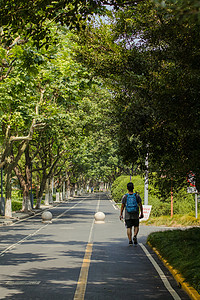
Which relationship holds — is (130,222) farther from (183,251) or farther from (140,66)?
(140,66)

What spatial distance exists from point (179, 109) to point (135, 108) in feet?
6.42

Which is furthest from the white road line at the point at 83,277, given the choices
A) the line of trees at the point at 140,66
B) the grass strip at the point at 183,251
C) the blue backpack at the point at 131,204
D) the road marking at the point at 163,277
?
the line of trees at the point at 140,66

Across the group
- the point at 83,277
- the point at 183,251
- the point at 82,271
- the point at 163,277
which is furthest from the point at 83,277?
the point at 183,251

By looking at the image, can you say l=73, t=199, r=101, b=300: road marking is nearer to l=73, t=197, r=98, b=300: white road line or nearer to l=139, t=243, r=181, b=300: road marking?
l=73, t=197, r=98, b=300: white road line

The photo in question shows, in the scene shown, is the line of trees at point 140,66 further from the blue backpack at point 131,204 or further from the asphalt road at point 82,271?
the asphalt road at point 82,271

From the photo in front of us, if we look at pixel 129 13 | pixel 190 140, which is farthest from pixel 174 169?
pixel 129 13

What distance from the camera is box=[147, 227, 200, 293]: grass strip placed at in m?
9.82

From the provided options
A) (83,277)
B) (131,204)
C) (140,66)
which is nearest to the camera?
(83,277)

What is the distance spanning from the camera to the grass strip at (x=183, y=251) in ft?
32.2

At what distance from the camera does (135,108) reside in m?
13.0

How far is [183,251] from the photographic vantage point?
12688mm

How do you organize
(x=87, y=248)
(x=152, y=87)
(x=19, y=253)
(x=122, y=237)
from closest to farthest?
(x=152, y=87) < (x=19, y=253) < (x=87, y=248) < (x=122, y=237)

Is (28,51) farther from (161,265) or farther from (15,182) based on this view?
(15,182)

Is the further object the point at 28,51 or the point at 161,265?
the point at 28,51
